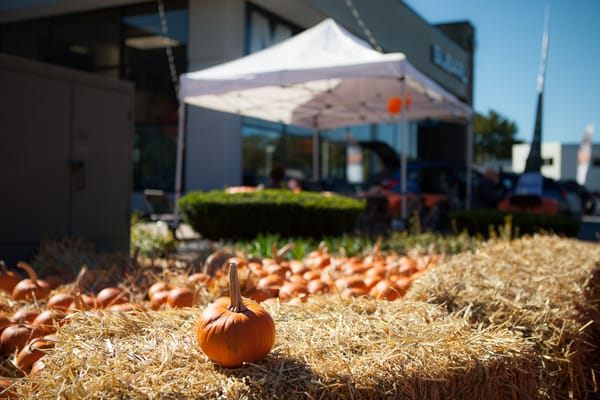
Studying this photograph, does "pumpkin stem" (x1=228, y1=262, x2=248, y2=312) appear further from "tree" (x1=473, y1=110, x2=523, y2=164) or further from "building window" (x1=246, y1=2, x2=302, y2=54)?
"tree" (x1=473, y1=110, x2=523, y2=164)

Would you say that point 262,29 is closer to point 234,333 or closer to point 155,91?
point 155,91

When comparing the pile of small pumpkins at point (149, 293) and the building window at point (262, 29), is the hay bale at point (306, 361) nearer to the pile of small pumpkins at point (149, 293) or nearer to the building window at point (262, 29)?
the pile of small pumpkins at point (149, 293)

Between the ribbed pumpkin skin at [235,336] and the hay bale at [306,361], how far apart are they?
3 cm

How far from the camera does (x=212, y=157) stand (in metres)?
14.7

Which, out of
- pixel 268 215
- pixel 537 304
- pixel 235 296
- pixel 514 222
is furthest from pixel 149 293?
pixel 514 222

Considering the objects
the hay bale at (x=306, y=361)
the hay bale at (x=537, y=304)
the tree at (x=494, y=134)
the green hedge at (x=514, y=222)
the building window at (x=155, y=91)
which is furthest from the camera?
the tree at (x=494, y=134)

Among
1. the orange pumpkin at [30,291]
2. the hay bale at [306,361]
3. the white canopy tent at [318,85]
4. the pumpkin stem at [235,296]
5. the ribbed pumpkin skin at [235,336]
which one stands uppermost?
the white canopy tent at [318,85]

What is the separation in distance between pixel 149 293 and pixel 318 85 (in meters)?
9.24

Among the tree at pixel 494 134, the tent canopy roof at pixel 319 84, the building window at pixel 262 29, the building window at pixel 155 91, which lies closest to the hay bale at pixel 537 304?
the tent canopy roof at pixel 319 84

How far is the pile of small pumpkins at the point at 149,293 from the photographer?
2174 millimetres

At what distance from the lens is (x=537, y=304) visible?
262 cm

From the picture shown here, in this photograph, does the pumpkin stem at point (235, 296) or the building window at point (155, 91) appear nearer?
the pumpkin stem at point (235, 296)

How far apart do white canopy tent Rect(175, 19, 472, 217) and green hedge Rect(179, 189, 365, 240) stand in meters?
1.52

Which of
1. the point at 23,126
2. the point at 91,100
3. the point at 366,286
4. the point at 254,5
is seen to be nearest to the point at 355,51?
the point at 91,100
